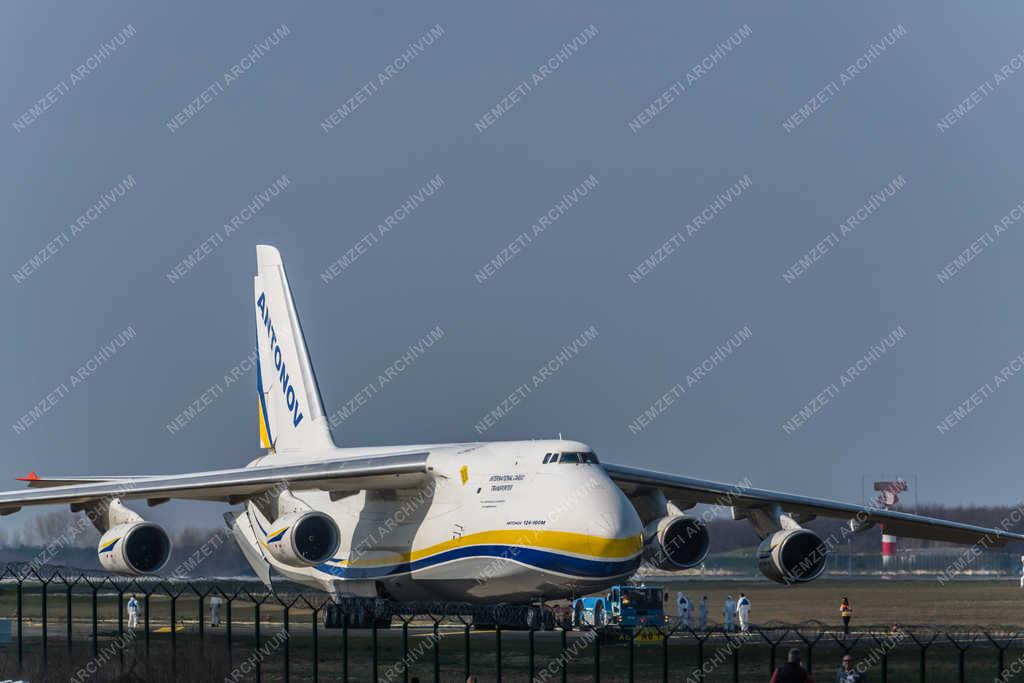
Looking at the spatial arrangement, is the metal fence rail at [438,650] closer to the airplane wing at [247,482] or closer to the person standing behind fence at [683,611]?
the airplane wing at [247,482]

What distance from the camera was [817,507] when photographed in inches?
1133

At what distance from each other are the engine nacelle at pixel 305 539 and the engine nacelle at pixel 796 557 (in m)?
7.31

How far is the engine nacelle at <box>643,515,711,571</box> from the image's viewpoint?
27.1 metres

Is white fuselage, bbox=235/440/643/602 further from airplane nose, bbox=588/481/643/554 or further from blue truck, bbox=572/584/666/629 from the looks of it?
blue truck, bbox=572/584/666/629

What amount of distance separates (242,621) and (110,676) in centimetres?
1505

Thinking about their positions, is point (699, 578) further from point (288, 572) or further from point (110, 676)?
point (110, 676)

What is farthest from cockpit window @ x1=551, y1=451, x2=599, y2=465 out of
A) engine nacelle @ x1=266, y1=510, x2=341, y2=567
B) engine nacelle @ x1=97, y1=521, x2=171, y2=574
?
engine nacelle @ x1=97, y1=521, x2=171, y2=574

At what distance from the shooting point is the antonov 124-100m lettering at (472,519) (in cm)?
2484

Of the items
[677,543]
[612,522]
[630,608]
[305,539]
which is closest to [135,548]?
[305,539]

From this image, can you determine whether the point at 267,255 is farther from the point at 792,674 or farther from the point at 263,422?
the point at 792,674

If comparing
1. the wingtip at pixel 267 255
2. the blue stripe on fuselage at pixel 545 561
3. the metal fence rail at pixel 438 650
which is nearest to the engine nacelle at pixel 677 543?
the metal fence rail at pixel 438 650

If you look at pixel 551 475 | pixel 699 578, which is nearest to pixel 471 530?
pixel 551 475

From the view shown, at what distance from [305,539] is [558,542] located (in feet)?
15.2

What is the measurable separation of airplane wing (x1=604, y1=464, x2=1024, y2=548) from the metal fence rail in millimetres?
1637
